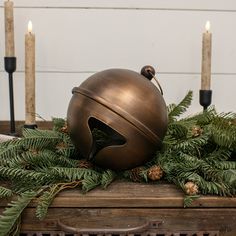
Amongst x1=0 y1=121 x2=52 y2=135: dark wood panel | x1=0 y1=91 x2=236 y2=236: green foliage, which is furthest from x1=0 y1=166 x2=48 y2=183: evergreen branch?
x1=0 y1=121 x2=52 y2=135: dark wood panel

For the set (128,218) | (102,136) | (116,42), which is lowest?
(128,218)

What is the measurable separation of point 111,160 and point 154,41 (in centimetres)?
53

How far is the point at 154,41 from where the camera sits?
1.13 metres

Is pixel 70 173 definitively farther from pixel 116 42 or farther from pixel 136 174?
pixel 116 42

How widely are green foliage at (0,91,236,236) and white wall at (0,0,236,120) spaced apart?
0.35 m

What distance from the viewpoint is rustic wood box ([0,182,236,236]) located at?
66 centimetres

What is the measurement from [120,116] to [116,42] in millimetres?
510

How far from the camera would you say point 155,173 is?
697 mm

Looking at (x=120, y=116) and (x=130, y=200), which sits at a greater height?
(x=120, y=116)

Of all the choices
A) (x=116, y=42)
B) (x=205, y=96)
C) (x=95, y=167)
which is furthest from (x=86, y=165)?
(x=116, y=42)

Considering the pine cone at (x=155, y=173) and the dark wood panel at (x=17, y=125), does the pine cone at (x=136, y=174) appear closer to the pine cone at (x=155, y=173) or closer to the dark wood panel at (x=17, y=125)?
the pine cone at (x=155, y=173)

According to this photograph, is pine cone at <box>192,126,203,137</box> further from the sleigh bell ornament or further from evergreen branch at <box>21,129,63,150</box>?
evergreen branch at <box>21,129,63,150</box>

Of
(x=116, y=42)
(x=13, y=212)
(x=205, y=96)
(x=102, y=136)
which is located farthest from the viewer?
(x=116, y=42)

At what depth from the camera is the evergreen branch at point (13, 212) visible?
63cm
